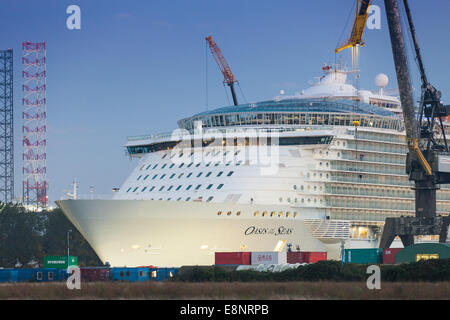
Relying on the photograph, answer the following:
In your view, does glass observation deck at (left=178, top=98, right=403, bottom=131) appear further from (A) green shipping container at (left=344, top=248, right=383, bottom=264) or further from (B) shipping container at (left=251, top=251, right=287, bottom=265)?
(B) shipping container at (left=251, top=251, right=287, bottom=265)

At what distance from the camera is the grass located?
117 feet

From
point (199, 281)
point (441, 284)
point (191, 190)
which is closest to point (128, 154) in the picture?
point (191, 190)

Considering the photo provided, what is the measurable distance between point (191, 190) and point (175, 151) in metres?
5.67

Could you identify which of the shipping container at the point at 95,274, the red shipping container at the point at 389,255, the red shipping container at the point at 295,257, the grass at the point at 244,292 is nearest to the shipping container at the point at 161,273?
the shipping container at the point at 95,274

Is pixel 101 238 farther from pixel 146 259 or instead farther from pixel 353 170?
pixel 353 170

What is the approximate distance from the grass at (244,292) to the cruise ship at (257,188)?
16.2m

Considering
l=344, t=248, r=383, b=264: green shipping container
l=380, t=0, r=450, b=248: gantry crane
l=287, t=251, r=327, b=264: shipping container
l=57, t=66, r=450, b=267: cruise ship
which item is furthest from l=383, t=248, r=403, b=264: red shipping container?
l=380, t=0, r=450, b=248: gantry crane

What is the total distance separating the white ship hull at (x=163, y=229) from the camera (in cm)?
5722

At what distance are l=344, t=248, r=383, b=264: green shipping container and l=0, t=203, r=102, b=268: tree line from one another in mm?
33449

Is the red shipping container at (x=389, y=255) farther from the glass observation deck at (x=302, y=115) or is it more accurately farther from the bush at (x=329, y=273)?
the glass observation deck at (x=302, y=115)

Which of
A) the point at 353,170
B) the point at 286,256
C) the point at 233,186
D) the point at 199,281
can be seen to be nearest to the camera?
the point at 199,281

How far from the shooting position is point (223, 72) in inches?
3455

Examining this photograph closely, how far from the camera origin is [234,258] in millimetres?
54969

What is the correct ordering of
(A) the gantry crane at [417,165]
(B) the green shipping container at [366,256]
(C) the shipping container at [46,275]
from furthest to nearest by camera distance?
(A) the gantry crane at [417,165] → (B) the green shipping container at [366,256] → (C) the shipping container at [46,275]
